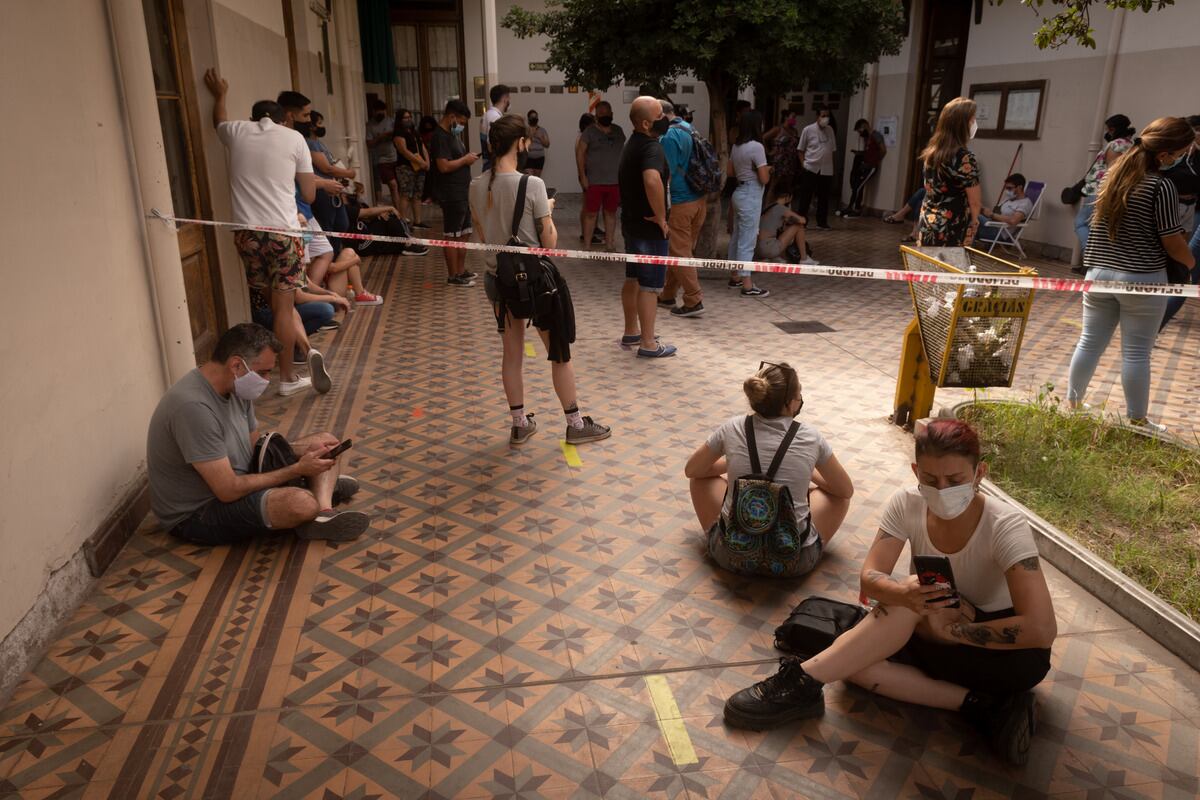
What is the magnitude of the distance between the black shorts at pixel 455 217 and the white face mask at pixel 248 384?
548cm

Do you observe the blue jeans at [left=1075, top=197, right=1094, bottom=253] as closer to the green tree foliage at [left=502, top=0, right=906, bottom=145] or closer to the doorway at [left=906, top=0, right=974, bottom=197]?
the green tree foliage at [left=502, top=0, right=906, bottom=145]

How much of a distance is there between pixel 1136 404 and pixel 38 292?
17.5 ft

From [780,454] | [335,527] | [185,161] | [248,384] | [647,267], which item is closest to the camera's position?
[780,454]

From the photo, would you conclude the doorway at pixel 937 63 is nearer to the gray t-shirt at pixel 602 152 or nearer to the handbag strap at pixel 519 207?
the gray t-shirt at pixel 602 152

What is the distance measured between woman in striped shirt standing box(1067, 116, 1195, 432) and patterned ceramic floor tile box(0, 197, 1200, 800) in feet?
4.14

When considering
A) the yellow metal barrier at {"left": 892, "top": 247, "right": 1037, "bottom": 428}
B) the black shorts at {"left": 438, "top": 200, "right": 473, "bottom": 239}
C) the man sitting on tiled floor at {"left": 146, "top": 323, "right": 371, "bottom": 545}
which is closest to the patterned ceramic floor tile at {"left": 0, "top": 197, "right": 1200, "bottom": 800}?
the man sitting on tiled floor at {"left": 146, "top": 323, "right": 371, "bottom": 545}

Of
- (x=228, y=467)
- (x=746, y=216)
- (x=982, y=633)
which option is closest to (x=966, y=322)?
(x=982, y=633)

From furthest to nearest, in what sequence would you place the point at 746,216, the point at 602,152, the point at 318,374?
the point at 602,152 < the point at 746,216 < the point at 318,374

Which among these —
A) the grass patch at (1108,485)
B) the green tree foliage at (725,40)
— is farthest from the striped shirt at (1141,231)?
the green tree foliage at (725,40)

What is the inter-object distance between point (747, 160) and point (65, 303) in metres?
6.07

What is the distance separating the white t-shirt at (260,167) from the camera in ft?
17.7

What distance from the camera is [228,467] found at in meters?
3.56

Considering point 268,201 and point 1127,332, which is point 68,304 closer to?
point 268,201

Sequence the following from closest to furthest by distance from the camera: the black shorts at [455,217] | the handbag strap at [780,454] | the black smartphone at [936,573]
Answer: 1. the black smartphone at [936,573]
2. the handbag strap at [780,454]
3. the black shorts at [455,217]
